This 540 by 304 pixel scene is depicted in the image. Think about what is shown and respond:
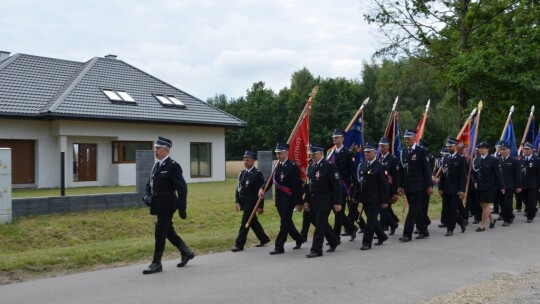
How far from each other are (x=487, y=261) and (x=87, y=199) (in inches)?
378

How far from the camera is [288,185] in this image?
10297 millimetres

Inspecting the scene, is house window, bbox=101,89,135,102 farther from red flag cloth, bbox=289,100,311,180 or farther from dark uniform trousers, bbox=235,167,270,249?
dark uniform trousers, bbox=235,167,270,249

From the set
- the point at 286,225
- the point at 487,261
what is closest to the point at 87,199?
the point at 286,225

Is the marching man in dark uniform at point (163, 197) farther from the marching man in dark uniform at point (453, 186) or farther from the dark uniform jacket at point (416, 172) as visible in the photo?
the marching man in dark uniform at point (453, 186)

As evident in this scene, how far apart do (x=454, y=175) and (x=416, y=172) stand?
50.7 inches

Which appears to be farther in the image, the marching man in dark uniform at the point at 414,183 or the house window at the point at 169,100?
the house window at the point at 169,100

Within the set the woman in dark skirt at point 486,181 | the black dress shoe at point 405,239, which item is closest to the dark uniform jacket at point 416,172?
the black dress shoe at point 405,239

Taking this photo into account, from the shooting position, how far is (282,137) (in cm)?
6500

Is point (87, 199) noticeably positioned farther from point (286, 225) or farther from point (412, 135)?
point (412, 135)

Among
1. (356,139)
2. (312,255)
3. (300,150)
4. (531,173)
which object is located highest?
(356,139)

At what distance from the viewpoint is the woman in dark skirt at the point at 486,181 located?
13328mm

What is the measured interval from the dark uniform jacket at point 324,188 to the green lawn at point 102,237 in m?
1.96

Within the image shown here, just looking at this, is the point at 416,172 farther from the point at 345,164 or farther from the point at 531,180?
the point at 531,180

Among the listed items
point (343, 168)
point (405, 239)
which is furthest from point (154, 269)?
point (405, 239)
